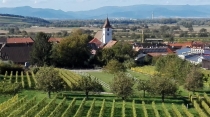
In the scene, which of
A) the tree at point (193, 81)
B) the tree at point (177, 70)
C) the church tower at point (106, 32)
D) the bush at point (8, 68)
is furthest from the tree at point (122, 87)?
the church tower at point (106, 32)

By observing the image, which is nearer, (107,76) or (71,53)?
(107,76)

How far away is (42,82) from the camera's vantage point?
35.8m

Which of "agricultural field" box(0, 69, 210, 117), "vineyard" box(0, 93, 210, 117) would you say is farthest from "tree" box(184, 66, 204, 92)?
"vineyard" box(0, 93, 210, 117)

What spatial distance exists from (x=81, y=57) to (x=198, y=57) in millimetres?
21624

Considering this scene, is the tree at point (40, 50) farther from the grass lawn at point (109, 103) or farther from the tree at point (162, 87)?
the tree at point (162, 87)

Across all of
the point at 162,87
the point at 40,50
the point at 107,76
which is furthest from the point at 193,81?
the point at 40,50

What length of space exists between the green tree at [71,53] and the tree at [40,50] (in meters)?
2.34

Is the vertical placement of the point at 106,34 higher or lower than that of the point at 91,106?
higher

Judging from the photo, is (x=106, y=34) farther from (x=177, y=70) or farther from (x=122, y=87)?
(x=122, y=87)

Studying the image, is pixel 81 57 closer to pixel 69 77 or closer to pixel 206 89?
pixel 69 77

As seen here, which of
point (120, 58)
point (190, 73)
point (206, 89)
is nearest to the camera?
point (190, 73)

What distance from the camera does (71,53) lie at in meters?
66.4

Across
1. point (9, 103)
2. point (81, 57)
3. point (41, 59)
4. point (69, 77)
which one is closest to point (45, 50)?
point (41, 59)

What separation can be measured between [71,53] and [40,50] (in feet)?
20.3
